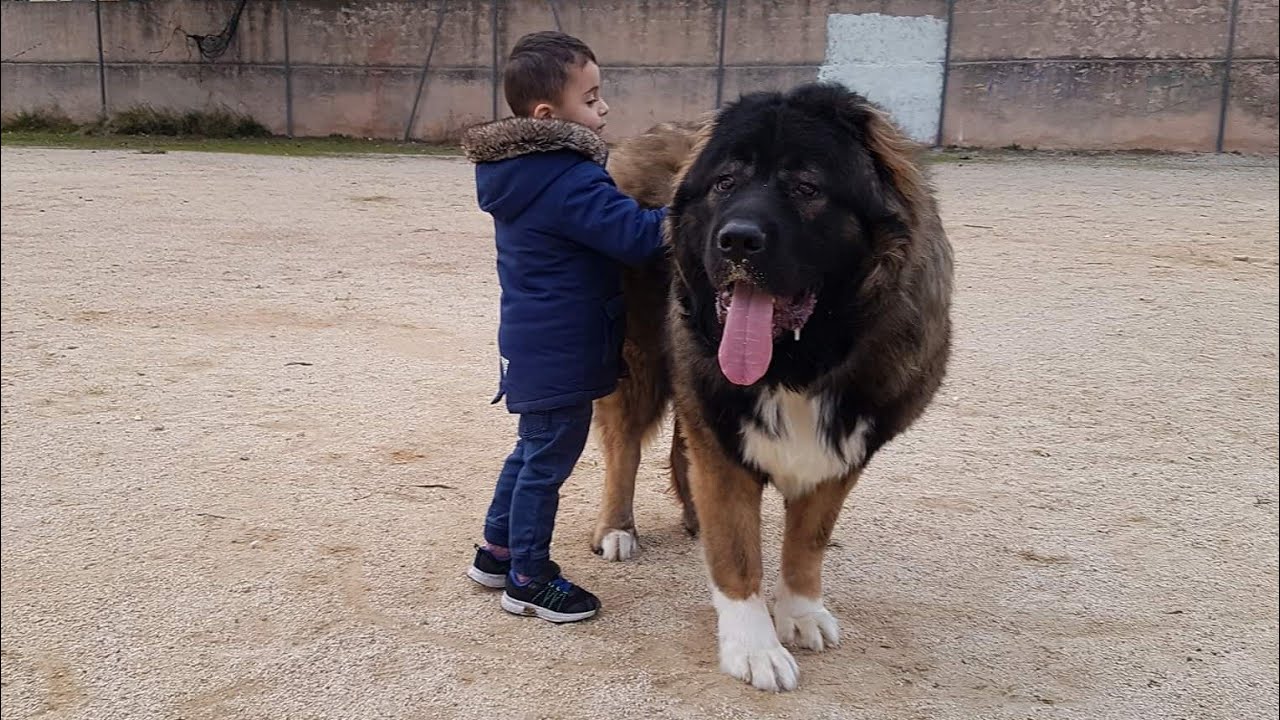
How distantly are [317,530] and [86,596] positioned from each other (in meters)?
0.78

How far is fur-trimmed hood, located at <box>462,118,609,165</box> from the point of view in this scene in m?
3.06

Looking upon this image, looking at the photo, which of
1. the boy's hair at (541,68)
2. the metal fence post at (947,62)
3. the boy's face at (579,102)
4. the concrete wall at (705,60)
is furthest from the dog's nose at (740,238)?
the metal fence post at (947,62)

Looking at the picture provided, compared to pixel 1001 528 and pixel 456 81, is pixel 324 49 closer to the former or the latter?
pixel 456 81

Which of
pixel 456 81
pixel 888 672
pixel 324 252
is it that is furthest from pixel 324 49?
pixel 888 672

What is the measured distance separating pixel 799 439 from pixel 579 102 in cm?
128

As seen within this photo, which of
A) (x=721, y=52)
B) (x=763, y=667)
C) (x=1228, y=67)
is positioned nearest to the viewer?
(x=763, y=667)

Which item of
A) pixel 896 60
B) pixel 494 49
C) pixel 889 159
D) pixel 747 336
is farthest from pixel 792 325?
pixel 494 49

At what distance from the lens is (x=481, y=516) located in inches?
157

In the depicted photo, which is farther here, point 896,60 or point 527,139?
point 896,60

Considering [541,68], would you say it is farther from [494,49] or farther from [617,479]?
[494,49]

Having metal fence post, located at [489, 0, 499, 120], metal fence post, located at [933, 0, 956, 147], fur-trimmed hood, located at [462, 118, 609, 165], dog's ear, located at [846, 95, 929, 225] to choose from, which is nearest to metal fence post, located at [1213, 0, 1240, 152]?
metal fence post, located at [933, 0, 956, 147]

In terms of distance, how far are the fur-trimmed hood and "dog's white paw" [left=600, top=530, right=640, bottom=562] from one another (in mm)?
1395

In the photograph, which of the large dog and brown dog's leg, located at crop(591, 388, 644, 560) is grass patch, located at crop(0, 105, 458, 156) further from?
the large dog

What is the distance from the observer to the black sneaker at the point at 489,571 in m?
3.46
